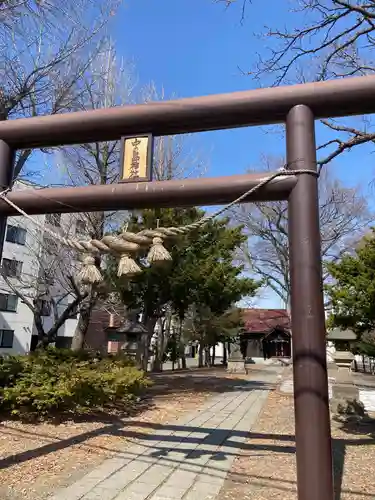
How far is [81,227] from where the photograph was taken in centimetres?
1316

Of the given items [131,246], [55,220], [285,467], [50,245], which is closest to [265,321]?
[50,245]

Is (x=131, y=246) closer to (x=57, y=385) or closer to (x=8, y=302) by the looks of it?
(x=57, y=385)

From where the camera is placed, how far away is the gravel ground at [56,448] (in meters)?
4.52

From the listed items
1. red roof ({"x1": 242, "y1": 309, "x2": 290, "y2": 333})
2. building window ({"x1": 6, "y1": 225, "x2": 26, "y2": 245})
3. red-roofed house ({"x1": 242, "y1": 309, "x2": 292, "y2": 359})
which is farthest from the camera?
red roof ({"x1": 242, "y1": 309, "x2": 290, "y2": 333})

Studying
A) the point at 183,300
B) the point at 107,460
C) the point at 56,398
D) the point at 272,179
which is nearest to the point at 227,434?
the point at 107,460

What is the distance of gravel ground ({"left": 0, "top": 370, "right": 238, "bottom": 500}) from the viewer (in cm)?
452

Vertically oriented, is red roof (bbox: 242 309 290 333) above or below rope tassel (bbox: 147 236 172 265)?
above

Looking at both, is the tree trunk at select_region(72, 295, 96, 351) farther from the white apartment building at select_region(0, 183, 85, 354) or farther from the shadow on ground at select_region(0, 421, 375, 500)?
the shadow on ground at select_region(0, 421, 375, 500)

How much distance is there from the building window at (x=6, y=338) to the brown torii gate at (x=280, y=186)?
2659 centimetres

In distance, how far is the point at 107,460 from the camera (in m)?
5.46

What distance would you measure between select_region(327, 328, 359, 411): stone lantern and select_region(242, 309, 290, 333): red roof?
29855 mm

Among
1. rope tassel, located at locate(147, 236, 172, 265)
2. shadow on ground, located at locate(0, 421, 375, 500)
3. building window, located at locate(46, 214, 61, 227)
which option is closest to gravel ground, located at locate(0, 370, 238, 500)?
shadow on ground, located at locate(0, 421, 375, 500)

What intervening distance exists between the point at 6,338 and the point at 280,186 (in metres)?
29.0

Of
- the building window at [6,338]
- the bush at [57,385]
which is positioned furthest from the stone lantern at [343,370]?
the building window at [6,338]
